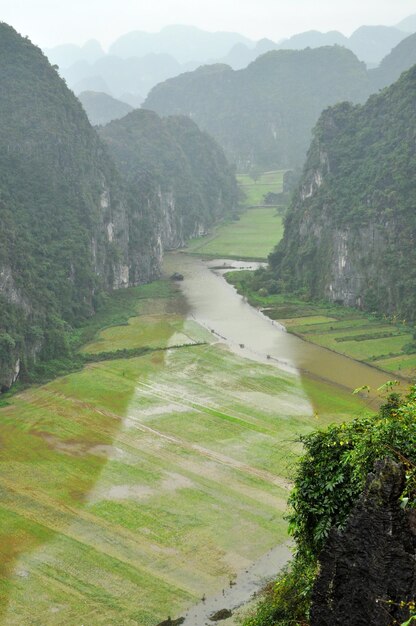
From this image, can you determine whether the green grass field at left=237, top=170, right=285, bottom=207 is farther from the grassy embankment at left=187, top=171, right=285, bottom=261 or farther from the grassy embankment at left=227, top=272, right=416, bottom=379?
the grassy embankment at left=227, top=272, right=416, bottom=379

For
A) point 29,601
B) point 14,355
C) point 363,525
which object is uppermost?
point 363,525

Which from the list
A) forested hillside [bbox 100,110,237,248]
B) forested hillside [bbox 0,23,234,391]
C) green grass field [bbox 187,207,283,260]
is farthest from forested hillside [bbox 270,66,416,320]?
forested hillside [bbox 100,110,237,248]

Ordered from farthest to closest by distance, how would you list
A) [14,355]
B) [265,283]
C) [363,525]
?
[265,283] < [14,355] < [363,525]

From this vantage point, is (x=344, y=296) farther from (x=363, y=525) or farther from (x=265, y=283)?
(x=363, y=525)

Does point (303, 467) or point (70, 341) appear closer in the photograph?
point (303, 467)

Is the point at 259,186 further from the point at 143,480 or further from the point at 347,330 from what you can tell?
the point at 143,480

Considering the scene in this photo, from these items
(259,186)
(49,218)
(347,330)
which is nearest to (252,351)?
(347,330)

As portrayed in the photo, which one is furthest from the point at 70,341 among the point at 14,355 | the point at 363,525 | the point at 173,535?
the point at 363,525
